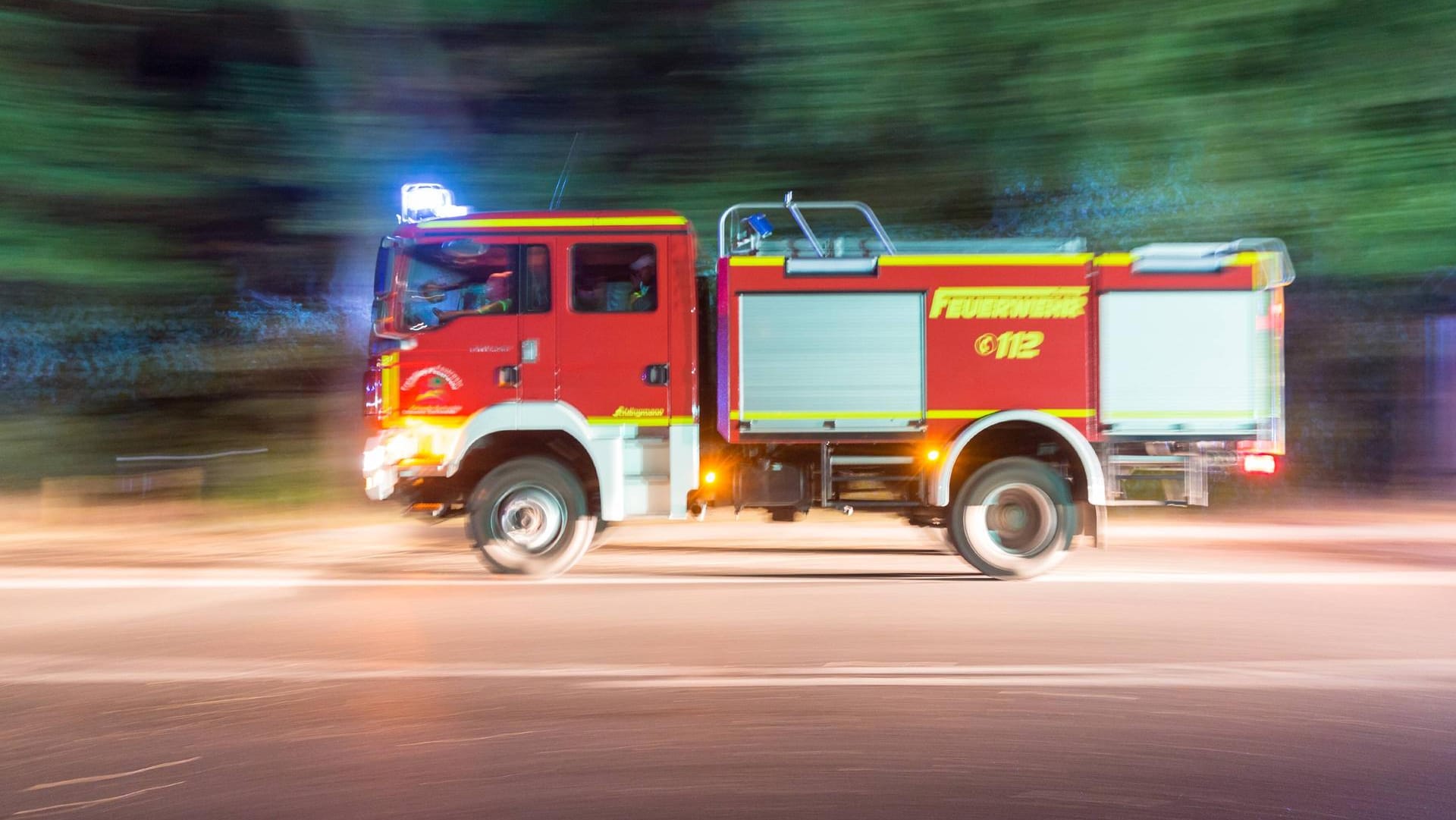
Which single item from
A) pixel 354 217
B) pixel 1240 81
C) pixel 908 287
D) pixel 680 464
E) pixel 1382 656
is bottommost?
pixel 1382 656

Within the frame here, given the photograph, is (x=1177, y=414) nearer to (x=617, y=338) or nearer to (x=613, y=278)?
(x=617, y=338)

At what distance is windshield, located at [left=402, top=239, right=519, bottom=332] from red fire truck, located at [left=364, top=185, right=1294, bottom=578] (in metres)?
0.01

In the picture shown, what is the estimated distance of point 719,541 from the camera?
10.2 metres

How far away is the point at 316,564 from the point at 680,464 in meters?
3.24

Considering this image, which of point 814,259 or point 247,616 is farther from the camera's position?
point 814,259

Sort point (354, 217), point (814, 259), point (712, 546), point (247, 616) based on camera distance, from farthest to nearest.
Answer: point (354, 217) < point (712, 546) < point (814, 259) < point (247, 616)

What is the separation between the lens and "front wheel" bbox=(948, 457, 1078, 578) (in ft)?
26.3

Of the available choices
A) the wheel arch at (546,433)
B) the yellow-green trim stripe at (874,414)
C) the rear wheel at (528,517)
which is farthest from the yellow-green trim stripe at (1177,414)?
the rear wheel at (528,517)

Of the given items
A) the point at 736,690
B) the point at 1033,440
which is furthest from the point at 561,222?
the point at 736,690

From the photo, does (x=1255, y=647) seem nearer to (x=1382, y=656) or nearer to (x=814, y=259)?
(x=1382, y=656)

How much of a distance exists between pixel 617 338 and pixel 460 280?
1175 millimetres

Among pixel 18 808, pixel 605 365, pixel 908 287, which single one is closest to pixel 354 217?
pixel 605 365

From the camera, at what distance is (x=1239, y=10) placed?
9.48 metres

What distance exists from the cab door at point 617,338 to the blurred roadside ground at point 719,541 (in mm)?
1347
